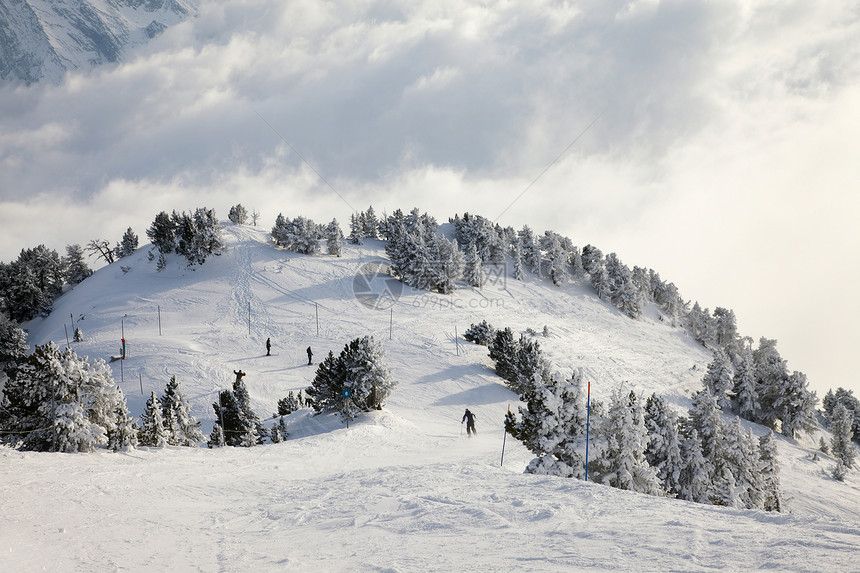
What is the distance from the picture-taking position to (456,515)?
8.69 m

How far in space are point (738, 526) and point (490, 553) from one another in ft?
13.5

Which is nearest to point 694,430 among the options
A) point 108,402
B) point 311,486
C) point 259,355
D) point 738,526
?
point 738,526

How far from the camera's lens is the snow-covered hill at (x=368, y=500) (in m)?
6.64

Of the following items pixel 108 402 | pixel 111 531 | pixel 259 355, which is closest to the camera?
pixel 111 531

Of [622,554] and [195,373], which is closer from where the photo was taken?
[622,554]

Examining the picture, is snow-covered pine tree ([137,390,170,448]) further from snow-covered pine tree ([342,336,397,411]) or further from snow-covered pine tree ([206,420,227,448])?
snow-covered pine tree ([342,336,397,411])

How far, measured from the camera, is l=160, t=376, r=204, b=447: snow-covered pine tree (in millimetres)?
22922

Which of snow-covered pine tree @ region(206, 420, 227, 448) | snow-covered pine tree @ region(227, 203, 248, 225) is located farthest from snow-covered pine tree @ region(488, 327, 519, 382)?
snow-covered pine tree @ region(227, 203, 248, 225)

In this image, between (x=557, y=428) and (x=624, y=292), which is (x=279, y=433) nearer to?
(x=557, y=428)

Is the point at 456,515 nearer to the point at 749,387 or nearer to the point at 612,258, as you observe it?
the point at 749,387

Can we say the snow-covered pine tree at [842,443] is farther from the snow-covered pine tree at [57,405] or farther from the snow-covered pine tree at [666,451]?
the snow-covered pine tree at [57,405]

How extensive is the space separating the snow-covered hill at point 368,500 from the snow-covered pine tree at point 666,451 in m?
4.94

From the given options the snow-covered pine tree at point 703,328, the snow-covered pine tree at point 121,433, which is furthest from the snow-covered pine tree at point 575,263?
the snow-covered pine tree at point 121,433

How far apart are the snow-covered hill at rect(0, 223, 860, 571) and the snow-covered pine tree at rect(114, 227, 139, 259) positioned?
57374 mm
